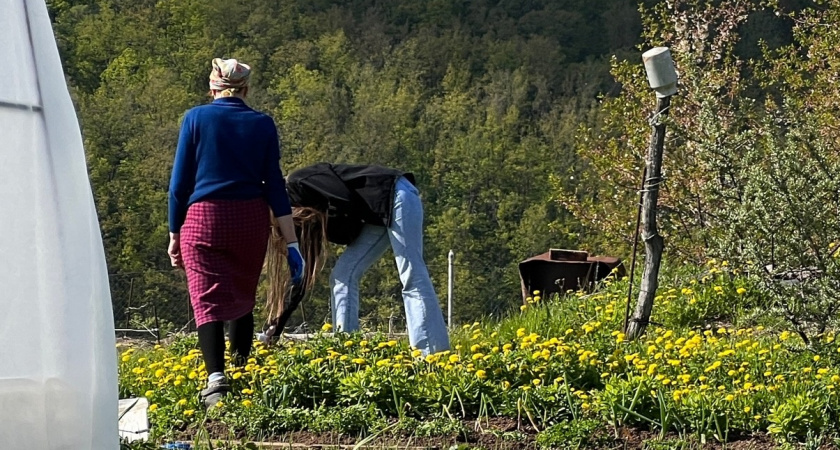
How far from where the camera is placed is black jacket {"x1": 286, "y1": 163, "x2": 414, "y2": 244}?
565 centimetres

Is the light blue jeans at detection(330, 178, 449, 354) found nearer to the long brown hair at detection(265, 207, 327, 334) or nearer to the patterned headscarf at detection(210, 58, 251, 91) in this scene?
the long brown hair at detection(265, 207, 327, 334)

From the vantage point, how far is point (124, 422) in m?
3.76

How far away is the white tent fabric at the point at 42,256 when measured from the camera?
7.64 ft

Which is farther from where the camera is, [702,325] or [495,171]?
[495,171]

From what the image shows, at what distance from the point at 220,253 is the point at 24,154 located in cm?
250

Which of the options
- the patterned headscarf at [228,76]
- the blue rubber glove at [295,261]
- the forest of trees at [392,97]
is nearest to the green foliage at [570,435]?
the blue rubber glove at [295,261]

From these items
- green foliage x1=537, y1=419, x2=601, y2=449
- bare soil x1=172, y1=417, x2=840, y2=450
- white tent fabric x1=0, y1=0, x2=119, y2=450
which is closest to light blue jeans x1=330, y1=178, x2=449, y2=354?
bare soil x1=172, y1=417, x2=840, y2=450

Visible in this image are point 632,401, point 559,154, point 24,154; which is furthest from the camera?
point 559,154

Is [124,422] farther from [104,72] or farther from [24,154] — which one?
[104,72]

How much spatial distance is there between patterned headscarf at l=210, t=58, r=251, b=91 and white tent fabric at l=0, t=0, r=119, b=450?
98.6 inches

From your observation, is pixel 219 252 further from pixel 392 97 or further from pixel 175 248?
pixel 392 97

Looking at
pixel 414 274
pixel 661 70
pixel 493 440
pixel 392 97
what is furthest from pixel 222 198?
pixel 392 97

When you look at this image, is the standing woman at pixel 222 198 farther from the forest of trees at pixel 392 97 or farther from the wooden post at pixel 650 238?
the forest of trees at pixel 392 97

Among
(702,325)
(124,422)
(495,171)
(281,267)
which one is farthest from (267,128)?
(495,171)
